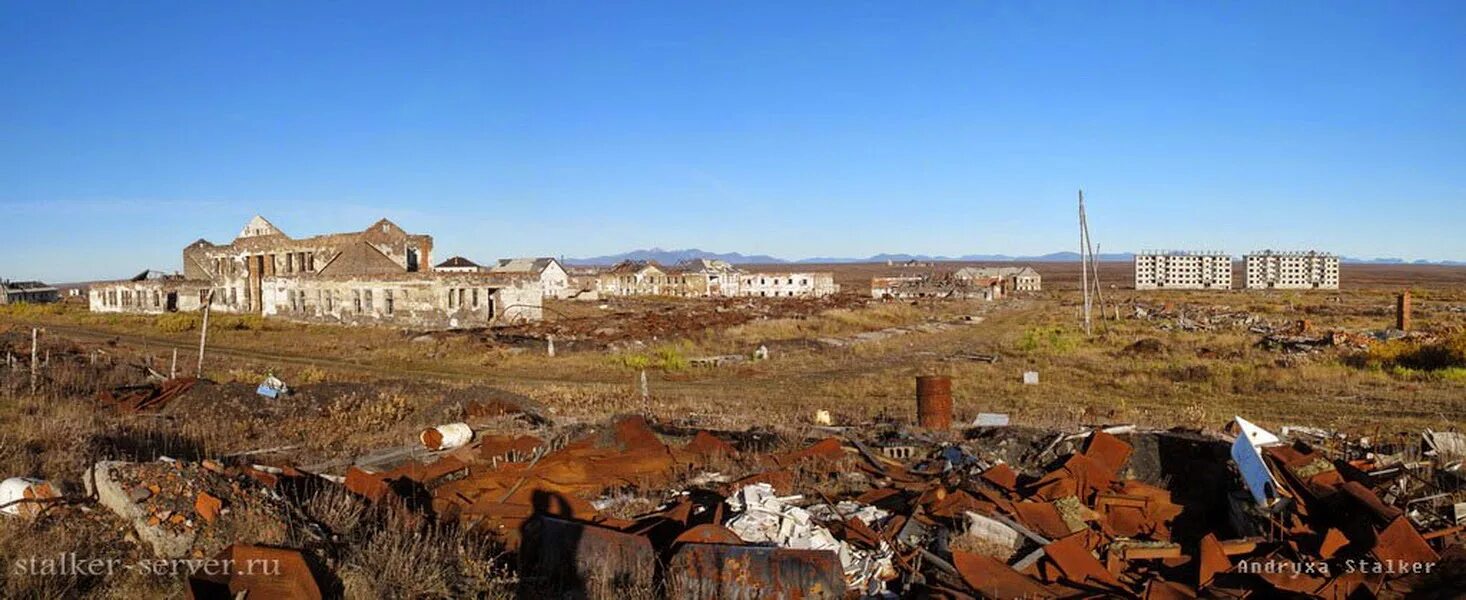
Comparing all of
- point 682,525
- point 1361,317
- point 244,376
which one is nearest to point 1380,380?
point 682,525

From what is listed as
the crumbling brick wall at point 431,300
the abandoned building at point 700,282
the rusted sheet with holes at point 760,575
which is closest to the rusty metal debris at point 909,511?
the rusted sheet with holes at point 760,575

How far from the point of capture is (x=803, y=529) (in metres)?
6.66

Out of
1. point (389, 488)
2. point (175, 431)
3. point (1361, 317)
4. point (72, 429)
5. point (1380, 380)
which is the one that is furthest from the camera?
point (1361, 317)

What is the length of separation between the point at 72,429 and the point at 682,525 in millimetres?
7863

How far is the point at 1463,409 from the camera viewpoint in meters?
15.1

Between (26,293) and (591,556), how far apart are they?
7763cm

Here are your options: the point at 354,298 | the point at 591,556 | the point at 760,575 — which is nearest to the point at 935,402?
the point at 760,575

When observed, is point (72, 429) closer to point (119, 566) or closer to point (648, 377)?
point (119, 566)

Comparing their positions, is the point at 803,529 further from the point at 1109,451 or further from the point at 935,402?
the point at 935,402

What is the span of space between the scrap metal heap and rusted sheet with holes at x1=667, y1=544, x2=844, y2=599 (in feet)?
0.03

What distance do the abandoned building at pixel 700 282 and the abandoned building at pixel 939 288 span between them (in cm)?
637

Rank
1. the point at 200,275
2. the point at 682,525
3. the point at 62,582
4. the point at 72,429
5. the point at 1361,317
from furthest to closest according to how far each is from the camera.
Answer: the point at 200,275, the point at 1361,317, the point at 72,429, the point at 682,525, the point at 62,582

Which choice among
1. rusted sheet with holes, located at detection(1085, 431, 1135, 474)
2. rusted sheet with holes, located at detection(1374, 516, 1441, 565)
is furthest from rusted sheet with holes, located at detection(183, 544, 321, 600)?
rusted sheet with holes, located at detection(1085, 431, 1135, 474)

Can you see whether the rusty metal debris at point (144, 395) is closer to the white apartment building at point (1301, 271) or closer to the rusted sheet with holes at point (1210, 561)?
the rusted sheet with holes at point (1210, 561)
